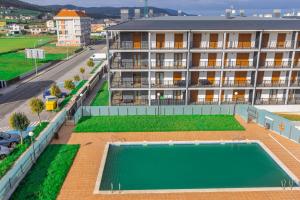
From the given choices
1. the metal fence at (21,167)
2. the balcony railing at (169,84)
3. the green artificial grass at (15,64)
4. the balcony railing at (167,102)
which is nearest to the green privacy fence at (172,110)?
the balcony railing at (167,102)

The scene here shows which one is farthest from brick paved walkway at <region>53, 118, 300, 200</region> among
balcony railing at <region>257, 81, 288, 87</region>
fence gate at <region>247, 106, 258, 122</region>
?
balcony railing at <region>257, 81, 288, 87</region>

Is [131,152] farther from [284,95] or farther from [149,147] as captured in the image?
[284,95]

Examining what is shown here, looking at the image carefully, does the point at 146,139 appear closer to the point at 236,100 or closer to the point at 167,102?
the point at 167,102

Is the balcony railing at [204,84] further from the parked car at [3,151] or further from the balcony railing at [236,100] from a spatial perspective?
the parked car at [3,151]

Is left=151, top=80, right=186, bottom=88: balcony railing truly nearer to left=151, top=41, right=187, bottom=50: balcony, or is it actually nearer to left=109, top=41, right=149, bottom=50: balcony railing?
left=151, top=41, right=187, bottom=50: balcony

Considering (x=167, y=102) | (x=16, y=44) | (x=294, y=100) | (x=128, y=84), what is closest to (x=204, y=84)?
(x=167, y=102)

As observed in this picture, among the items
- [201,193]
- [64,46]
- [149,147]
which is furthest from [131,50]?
[64,46]
